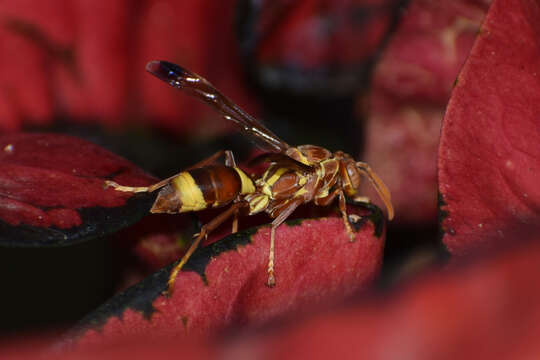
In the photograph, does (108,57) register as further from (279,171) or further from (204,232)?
(204,232)

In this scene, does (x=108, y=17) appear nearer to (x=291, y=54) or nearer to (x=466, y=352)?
(x=291, y=54)

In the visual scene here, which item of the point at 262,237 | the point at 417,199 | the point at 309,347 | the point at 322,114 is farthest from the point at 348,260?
the point at 322,114

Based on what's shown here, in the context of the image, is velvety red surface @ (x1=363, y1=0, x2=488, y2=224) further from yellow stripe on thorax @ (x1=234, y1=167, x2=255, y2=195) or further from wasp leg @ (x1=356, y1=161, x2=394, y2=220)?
yellow stripe on thorax @ (x1=234, y1=167, x2=255, y2=195)

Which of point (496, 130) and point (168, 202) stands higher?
point (496, 130)

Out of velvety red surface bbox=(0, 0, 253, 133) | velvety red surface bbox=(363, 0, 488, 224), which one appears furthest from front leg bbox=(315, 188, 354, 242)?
velvety red surface bbox=(0, 0, 253, 133)

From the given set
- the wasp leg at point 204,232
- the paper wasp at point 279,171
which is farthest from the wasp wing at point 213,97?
the wasp leg at point 204,232

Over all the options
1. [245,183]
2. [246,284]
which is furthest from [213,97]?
[246,284]

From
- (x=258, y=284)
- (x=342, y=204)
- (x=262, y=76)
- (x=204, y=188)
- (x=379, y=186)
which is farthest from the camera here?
(x=262, y=76)
